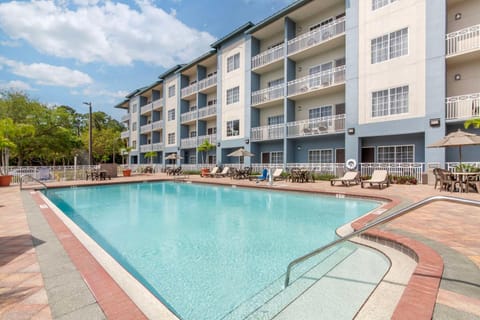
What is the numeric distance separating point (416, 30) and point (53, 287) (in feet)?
58.6

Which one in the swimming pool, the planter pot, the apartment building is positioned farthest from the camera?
the planter pot

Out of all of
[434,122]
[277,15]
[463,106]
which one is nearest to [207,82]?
[277,15]

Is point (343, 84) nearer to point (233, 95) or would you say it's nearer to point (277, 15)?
point (277, 15)

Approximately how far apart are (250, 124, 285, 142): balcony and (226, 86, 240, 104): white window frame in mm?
3965

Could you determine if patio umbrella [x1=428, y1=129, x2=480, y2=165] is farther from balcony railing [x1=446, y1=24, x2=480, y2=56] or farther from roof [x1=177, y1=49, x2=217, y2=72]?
roof [x1=177, y1=49, x2=217, y2=72]

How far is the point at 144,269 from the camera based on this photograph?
4.21 m

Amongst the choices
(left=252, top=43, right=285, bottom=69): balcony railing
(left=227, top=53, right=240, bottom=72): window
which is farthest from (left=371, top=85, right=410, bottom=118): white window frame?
(left=227, top=53, right=240, bottom=72): window

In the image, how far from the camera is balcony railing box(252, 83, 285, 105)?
63.5ft

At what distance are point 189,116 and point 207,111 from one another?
10.4 ft

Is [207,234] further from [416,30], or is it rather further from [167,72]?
[167,72]

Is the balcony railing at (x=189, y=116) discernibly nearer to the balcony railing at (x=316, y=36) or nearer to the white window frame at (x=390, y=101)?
the balcony railing at (x=316, y=36)

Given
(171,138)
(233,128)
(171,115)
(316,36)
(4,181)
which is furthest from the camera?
(171,115)

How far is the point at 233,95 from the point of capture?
23203mm

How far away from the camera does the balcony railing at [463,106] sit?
11562 mm
